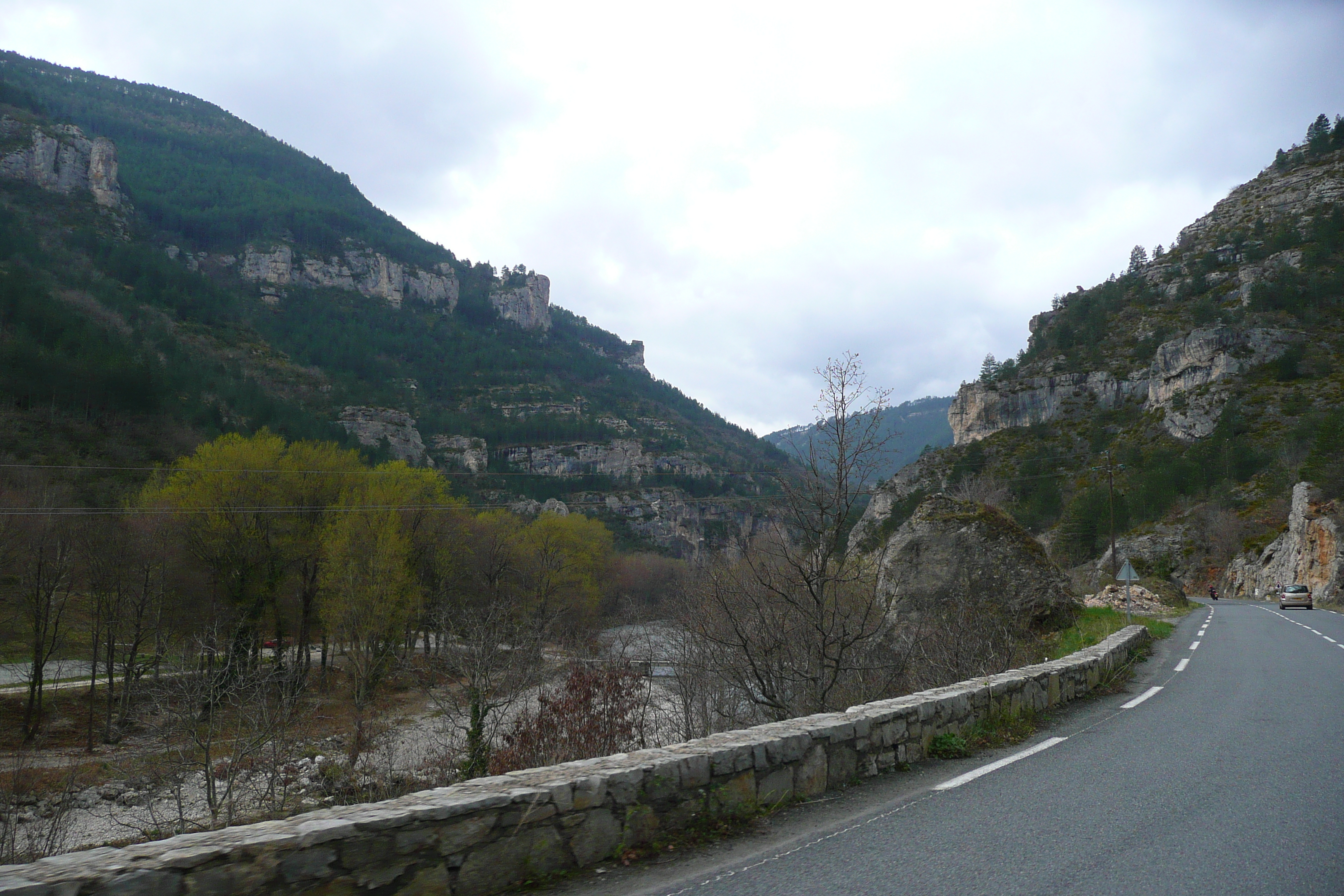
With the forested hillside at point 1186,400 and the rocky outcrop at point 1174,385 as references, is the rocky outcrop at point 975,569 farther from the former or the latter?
the rocky outcrop at point 1174,385

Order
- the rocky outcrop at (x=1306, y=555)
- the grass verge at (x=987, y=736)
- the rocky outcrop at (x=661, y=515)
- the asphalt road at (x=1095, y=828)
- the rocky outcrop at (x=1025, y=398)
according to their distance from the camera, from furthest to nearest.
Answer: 1. the rocky outcrop at (x=661, y=515)
2. the rocky outcrop at (x=1025, y=398)
3. the rocky outcrop at (x=1306, y=555)
4. the grass verge at (x=987, y=736)
5. the asphalt road at (x=1095, y=828)

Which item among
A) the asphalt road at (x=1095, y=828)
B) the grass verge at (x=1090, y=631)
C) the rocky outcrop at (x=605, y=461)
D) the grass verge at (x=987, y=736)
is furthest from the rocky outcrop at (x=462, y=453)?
the asphalt road at (x=1095, y=828)

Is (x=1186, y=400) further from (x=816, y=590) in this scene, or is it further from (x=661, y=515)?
(x=816, y=590)

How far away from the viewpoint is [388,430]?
103000mm

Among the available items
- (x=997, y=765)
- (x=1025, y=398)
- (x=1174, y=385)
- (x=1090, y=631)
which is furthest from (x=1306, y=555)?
(x=1025, y=398)

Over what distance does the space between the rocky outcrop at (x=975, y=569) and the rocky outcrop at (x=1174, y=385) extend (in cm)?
6482

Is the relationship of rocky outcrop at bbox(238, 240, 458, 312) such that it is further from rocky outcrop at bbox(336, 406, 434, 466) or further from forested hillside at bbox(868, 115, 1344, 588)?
forested hillside at bbox(868, 115, 1344, 588)

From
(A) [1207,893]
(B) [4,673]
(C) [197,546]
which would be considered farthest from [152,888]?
(B) [4,673]

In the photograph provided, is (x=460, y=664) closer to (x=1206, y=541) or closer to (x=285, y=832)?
(x=285, y=832)

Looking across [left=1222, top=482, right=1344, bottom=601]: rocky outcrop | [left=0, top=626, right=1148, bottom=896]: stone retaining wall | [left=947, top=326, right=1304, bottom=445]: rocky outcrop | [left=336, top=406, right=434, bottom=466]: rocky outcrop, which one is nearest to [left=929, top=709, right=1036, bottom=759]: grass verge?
[left=0, top=626, right=1148, bottom=896]: stone retaining wall

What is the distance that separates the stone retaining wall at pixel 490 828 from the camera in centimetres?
293

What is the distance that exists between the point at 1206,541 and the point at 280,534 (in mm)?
67198

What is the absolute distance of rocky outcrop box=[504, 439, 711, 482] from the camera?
122 meters

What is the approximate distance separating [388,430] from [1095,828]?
108m
